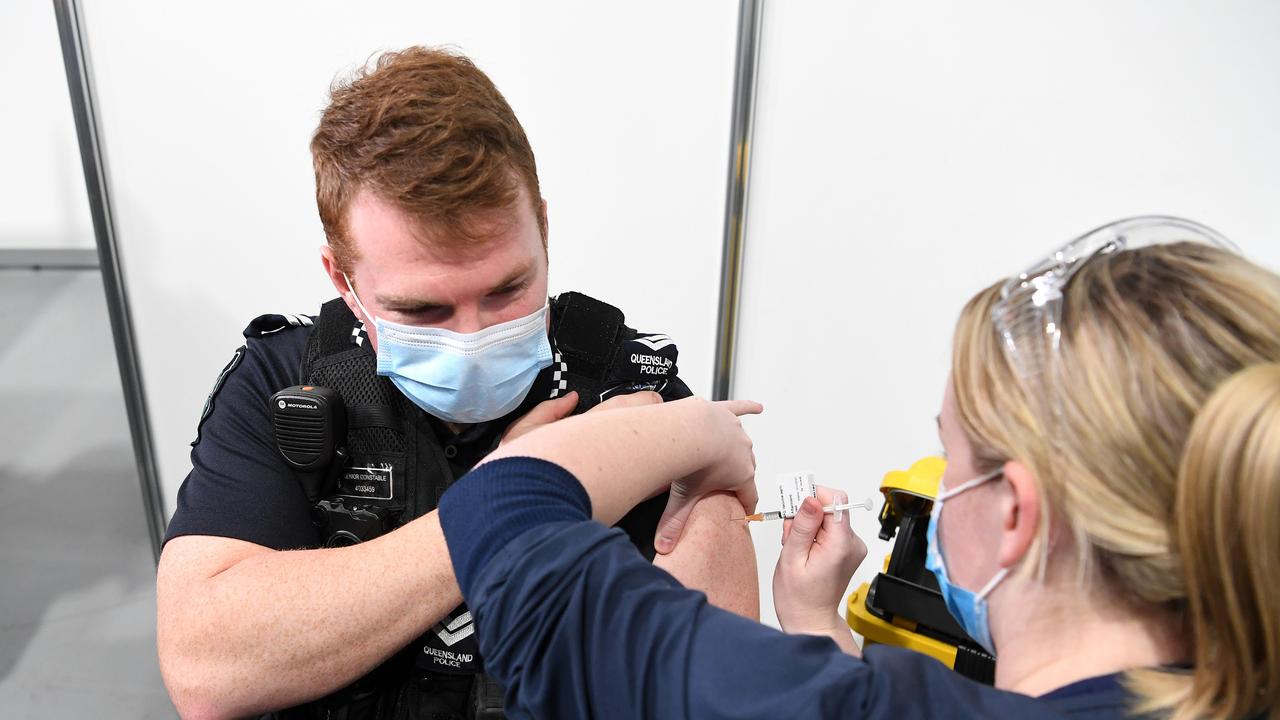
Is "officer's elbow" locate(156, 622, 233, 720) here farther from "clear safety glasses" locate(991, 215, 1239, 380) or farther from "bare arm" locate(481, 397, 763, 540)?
"clear safety glasses" locate(991, 215, 1239, 380)

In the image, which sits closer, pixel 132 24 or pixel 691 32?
pixel 691 32

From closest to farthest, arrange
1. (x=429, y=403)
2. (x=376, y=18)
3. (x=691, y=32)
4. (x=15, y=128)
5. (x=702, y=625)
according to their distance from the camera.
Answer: (x=702, y=625), (x=429, y=403), (x=691, y=32), (x=376, y=18), (x=15, y=128)

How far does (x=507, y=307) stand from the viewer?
1244 mm

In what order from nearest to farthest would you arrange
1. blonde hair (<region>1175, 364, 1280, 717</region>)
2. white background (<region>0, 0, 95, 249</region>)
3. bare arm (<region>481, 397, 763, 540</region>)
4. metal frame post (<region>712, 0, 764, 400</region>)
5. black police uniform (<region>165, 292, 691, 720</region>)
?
1. blonde hair (<region>1175, 364, 1280, 717</region>)
2. bare arm (<region>481, 397, 763, 540</region>)
3. black police uniform (<region>165, 292, 691, 720</region>)
4. metal frame post (<region>712, 0, 764, 400</region>)
5. white background (<region>0, 0, 95, 249</region>)

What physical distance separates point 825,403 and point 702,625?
169cm

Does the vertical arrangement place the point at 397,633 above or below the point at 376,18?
below

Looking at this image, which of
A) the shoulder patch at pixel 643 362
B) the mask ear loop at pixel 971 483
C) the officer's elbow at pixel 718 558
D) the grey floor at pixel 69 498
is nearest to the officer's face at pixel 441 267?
the shoulder patch at pixel 643 362

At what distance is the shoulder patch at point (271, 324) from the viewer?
1.34 meters

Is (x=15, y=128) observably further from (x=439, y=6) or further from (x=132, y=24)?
(x=439, y=6)

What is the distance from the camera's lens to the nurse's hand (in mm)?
1275

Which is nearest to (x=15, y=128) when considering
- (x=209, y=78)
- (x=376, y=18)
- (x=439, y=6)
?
(x=209, y=78)

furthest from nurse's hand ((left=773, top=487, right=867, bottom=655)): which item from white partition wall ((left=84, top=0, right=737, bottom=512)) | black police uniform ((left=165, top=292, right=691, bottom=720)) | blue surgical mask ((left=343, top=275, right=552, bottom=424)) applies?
white partition wall ((left=84, top=0, right=737, bottom=512))

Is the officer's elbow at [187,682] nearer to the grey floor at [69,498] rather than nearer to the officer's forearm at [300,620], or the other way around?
the officer's forearm at [300,620]

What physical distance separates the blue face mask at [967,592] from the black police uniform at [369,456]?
0.49 meters
